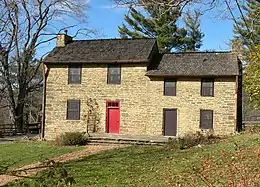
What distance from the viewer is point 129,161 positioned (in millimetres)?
14828

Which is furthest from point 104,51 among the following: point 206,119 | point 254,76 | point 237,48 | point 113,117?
point 254,76

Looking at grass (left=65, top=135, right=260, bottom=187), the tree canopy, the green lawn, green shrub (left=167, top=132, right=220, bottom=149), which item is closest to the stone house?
green shrub (left=167, top=132, right=220, bottom=149)

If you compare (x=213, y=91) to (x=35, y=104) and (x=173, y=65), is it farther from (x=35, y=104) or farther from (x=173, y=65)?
(x=35, y=104)

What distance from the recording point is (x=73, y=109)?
85.0 feet

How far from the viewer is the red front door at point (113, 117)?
983 inches

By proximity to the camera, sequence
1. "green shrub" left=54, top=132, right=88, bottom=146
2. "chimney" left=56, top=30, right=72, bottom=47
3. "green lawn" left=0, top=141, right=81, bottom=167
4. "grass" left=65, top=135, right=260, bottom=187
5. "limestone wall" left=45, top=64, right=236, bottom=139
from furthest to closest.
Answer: "chimney" left=56, top=30, right=72, bottom=47, "limestone wall" left=45, top=64, right=236, bottom=139, "green shrub" left=54, top=132, right=88, bottom=146, "green lawn" left=0, top=141, right=81, bottom=167, "grass" left=65, top=135, right=260, bottom=187

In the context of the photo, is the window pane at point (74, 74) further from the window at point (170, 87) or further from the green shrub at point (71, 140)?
the window at point (170, 87)

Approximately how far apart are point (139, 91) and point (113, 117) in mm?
2725

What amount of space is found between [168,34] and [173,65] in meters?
18.5

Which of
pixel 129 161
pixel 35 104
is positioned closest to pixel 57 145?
pixel 129 161

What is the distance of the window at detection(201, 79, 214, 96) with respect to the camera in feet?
76.4

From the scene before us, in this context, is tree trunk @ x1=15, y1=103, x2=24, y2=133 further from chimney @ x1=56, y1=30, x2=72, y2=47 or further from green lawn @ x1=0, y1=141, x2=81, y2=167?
green lawn @ x1=0, y1=141, x2=81, y2=167

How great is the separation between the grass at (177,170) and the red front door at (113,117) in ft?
29.6

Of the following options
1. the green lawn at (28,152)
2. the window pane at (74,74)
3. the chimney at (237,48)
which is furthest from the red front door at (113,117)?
the chimney at (237,48)
